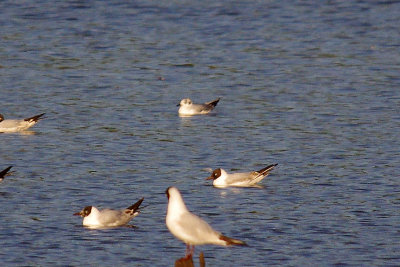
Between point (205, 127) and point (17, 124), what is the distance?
13.0 ft

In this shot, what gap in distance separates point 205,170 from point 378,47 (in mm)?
13365

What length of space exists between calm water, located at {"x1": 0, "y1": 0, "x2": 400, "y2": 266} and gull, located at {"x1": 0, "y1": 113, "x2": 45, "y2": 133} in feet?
0.63

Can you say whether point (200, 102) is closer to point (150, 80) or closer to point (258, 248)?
point (150, 80)

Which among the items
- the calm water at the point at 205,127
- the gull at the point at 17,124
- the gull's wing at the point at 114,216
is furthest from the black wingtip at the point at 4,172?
the gull at the point at 17,124

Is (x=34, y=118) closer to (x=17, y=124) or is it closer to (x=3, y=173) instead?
(x=17, y=124)

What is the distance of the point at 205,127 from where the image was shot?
2394cm

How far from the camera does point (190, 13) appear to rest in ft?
123

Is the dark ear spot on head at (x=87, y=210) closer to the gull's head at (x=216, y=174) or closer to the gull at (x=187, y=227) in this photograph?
the gull's head at (x=216, y=174)

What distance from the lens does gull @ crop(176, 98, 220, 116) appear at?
24.4 meters

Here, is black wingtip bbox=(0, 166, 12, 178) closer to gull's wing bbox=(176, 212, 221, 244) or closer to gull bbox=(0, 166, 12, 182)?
gull bbox=(0, 166, 12, 182)

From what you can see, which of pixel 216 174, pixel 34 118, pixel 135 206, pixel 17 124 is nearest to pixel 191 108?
pixel 34 118

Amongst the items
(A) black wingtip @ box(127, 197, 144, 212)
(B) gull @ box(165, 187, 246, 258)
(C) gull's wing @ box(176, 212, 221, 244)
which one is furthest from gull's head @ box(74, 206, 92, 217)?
(C) gull's wing @ box(176, 212, 221, 244)

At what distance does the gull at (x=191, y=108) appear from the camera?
80.0 feet

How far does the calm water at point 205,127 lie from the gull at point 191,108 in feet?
0.77
